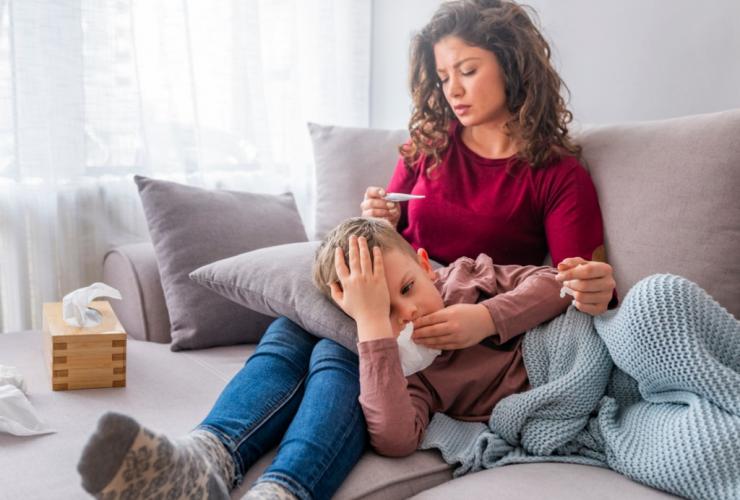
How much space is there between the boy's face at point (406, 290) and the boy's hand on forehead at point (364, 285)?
3 cm

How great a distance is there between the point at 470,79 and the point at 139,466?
1.13 m

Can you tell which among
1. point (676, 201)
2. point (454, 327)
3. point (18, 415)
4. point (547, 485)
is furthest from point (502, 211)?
point (18, 415)

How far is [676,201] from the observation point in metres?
1.50

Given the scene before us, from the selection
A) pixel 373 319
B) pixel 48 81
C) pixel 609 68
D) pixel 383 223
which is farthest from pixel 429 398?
pixel 48 81

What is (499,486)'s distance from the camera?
1.11 meters

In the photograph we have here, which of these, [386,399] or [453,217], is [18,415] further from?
[453,217]

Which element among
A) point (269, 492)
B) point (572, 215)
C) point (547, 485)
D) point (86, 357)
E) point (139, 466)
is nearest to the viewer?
point (139, 466)

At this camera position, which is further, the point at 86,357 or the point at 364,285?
the point at 86,357

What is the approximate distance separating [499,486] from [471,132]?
0.93 metres

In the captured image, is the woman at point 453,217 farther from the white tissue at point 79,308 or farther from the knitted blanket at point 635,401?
the white tissue at point 79,308

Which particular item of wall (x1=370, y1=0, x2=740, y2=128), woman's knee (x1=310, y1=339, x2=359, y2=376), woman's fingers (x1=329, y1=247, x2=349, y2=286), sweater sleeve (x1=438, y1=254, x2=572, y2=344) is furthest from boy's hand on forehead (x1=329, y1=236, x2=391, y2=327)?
wall (x1=370, y1=0, x2=740, y2=128)

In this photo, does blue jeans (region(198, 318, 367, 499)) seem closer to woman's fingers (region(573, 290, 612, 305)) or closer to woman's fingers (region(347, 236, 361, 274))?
woman's fingers (region(347, 236, 361, 274))

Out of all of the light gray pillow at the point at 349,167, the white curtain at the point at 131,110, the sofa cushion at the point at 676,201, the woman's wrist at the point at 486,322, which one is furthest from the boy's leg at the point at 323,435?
the white curtain at the point at 131,110

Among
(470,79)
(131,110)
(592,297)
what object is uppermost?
(470,79)
